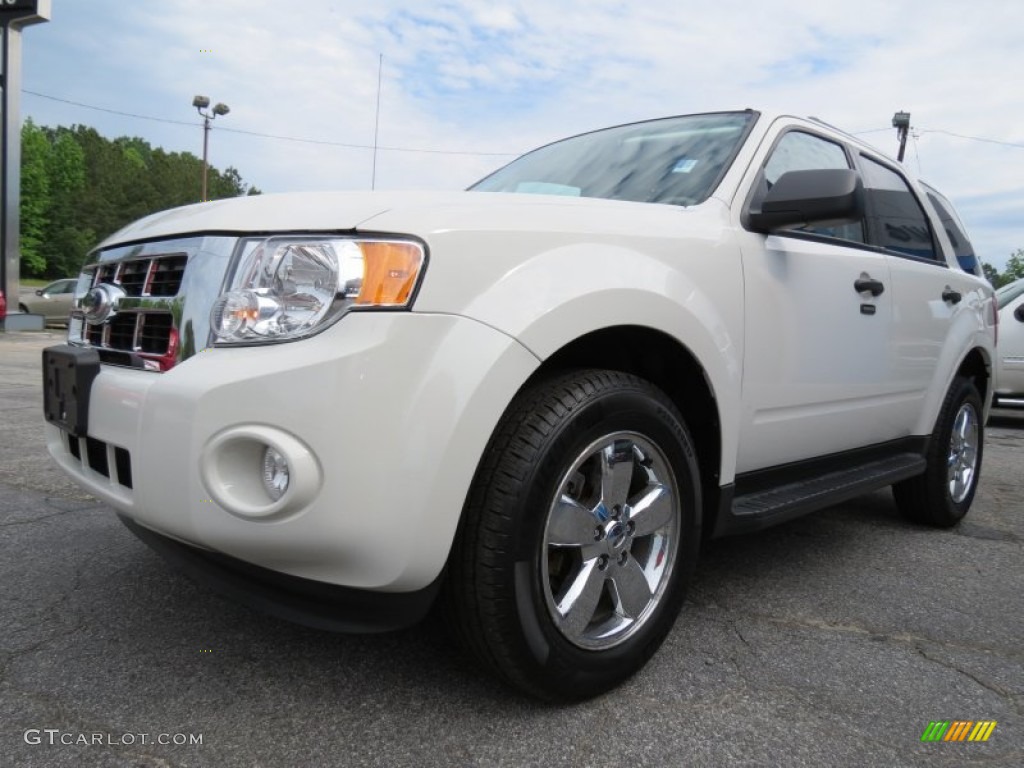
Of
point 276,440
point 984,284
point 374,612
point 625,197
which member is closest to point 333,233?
point 276,440

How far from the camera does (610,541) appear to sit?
6.16 ft

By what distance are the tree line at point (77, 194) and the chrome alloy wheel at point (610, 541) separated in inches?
2416

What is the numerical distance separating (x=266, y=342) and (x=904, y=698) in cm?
177

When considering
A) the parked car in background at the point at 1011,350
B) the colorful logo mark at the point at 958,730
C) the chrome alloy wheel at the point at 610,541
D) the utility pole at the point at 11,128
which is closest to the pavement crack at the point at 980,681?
the colorful logo mark at the point at 958,730

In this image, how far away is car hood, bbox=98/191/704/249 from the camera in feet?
5.27

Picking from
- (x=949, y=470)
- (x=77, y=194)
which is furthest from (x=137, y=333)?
(x=77, y=194)

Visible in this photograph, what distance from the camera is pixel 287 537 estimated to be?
1498 millimetres

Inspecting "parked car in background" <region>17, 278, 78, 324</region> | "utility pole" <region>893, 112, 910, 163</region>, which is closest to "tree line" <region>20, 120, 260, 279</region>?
"parked car in background" <region>17, 278, 78, 324</region>

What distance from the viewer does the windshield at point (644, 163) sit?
245 cm

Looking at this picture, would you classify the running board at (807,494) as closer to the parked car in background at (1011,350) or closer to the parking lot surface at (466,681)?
the parking lot surface at (466,681)

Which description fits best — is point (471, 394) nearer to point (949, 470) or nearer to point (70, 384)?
point (70, 384)

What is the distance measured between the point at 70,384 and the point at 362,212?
0.90 meters

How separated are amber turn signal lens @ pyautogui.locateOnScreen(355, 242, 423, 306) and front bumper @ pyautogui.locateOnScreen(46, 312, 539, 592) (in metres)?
0.04

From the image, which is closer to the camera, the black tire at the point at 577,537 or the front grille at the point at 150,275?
the black tire at the point at 577,537
